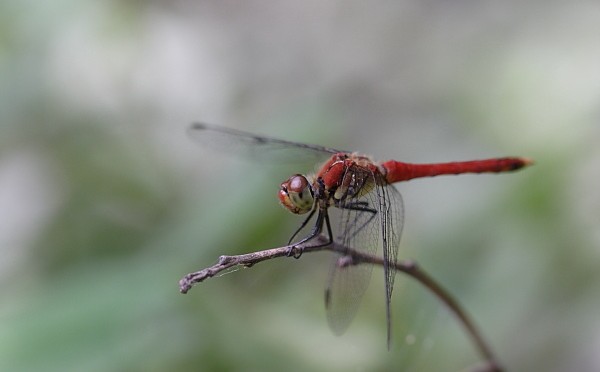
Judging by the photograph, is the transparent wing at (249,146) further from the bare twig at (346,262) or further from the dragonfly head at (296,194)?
the bare twig at (346,262)

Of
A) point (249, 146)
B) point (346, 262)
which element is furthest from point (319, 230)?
point (249, 146)

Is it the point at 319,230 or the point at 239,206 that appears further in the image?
the point at 239,206

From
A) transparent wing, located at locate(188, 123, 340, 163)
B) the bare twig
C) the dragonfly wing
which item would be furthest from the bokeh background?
the dragonfly wing

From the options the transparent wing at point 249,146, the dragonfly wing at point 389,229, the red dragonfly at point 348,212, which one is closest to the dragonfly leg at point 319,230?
the red dragonfly at point 348,212

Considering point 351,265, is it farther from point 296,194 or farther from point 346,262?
point 296,194

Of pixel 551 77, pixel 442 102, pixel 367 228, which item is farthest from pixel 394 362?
pixel 442 102

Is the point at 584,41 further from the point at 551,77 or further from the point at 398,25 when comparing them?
the point at 398,25
